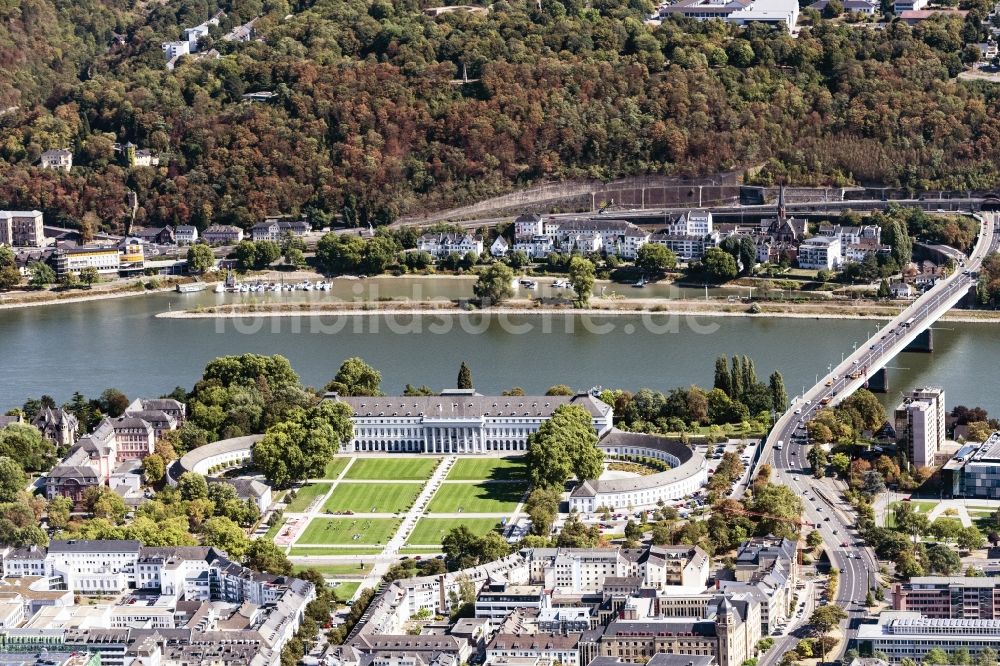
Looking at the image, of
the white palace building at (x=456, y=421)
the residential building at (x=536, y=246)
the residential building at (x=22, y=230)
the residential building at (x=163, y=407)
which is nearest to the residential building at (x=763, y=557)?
the white palace building at (x=456, y=421)

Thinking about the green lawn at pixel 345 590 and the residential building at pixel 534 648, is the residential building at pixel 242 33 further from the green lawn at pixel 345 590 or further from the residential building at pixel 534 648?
the residential building at pixel 534 648

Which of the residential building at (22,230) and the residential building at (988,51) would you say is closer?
the residential building at (22,230)

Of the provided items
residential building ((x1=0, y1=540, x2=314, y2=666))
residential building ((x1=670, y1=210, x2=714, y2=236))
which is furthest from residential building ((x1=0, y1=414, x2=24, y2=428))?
residential building ((x1=670, y1=210, x2=714, y2=236))

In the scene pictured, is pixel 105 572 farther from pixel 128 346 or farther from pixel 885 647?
pixel 128 346

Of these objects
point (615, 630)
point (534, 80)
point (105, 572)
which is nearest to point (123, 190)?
point (534, 80)

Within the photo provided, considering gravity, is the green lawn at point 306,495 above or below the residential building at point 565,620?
above

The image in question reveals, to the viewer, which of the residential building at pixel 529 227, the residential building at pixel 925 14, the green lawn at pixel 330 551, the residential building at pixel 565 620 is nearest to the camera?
the residential building at pixel 565 620

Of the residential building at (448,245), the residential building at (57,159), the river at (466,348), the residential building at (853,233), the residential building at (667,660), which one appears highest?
the residential building at (57,159)

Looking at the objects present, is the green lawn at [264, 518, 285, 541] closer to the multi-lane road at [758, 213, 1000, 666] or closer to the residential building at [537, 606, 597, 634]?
the residential building at [537, 606, 597, 634]
